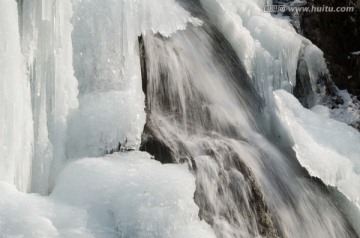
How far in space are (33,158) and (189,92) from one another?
73.0 inches

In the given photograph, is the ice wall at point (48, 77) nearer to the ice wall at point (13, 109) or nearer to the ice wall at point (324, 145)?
the ice wall at point (13, 109)

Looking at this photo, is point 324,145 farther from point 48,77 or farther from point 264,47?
point 48,77

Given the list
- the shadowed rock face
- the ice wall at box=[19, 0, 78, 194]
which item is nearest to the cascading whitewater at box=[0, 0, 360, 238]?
the ice wall at box=[19, 0, 78, 194]

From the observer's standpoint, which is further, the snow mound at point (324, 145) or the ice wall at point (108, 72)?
the snow mound at point (324, 145)

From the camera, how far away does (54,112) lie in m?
4.06

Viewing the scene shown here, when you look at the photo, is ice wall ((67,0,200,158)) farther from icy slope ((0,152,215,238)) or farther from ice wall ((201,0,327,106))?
ice wall ((201,0,327,106))

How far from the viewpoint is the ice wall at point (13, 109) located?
3553 mm

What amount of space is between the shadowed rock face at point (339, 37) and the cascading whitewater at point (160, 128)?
66 centimetres

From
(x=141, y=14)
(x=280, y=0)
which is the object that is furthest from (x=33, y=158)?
(x=280, y=0)

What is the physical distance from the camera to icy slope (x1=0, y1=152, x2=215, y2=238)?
3189 mm

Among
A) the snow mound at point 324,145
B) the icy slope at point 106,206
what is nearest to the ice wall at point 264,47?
the snow mound at point 324,145

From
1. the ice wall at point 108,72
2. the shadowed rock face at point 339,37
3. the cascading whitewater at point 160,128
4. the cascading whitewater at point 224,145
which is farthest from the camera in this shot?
the shadowed rock face at point 339,37

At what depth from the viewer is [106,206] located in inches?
137

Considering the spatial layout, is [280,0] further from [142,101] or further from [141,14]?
[142,101]
